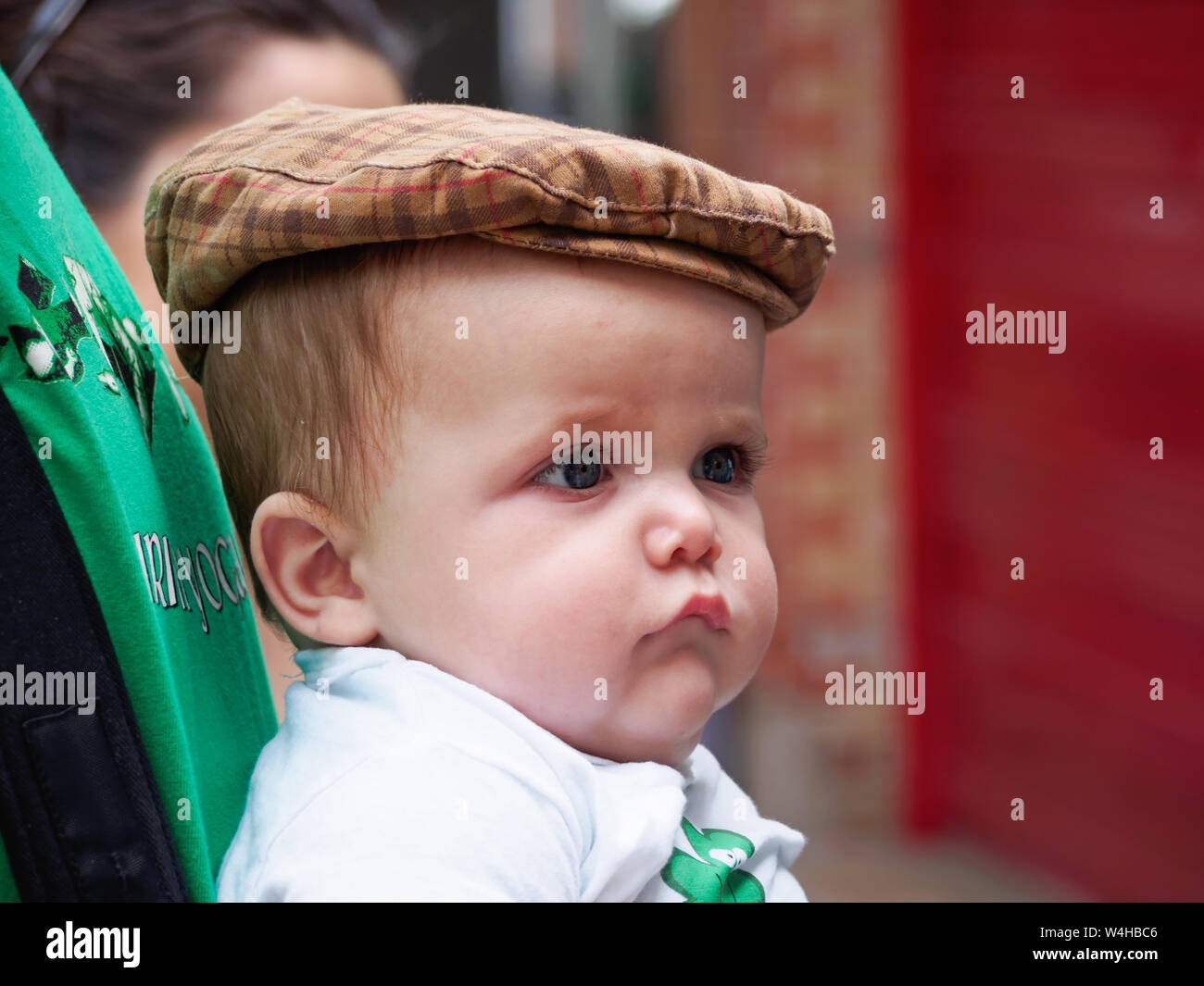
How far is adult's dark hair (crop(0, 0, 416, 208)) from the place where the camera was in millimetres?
1458

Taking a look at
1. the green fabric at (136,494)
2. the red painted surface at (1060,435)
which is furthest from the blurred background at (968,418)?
the green fabric at (136,494)

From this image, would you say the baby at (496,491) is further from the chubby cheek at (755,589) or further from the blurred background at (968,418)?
the blurred background at (968,418)

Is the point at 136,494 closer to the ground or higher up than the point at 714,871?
higher up

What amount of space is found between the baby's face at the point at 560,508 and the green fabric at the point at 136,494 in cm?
15

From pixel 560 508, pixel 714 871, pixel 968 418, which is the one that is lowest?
pixel 714 871

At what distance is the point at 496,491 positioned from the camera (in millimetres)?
797

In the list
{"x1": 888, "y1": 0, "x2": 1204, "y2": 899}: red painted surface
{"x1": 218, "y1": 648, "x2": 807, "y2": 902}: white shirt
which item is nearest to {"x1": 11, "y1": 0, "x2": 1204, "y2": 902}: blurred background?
{"x1": 888, "y1": 0, "x2": 1204, "y2": 899}: red painted surface

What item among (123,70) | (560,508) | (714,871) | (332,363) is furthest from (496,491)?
(123,70)

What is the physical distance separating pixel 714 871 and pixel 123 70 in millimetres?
1168

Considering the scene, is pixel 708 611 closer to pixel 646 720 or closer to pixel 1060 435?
pixel 646 720

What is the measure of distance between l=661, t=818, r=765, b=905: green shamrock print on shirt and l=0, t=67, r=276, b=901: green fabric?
28 cm

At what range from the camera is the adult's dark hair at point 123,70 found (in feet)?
4.78

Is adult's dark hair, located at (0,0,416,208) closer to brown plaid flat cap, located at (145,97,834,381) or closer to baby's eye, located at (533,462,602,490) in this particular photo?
brown plaid flat cap, located at (145,97,834,381)

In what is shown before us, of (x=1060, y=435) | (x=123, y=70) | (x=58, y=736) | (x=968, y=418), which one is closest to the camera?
(x=58, y=736)
